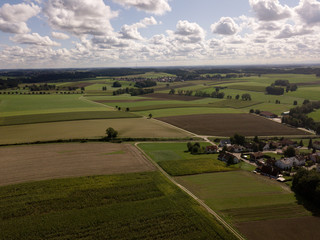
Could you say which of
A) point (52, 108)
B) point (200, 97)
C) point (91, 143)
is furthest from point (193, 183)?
point (200, 97)

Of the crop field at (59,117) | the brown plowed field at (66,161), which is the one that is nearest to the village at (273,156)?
the brown plowed field at (66,161)

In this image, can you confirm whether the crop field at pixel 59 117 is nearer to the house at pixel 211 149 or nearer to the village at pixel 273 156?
the house at pixel 211 149

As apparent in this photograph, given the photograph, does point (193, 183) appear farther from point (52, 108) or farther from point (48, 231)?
point (52, 108)

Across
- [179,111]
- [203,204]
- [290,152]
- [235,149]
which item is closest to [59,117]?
[179,111]

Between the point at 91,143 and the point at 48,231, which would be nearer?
the point at 48,231

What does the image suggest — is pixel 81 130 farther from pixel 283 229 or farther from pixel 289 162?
pixel 283 229

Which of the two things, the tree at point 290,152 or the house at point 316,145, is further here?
the house at point 316,145
